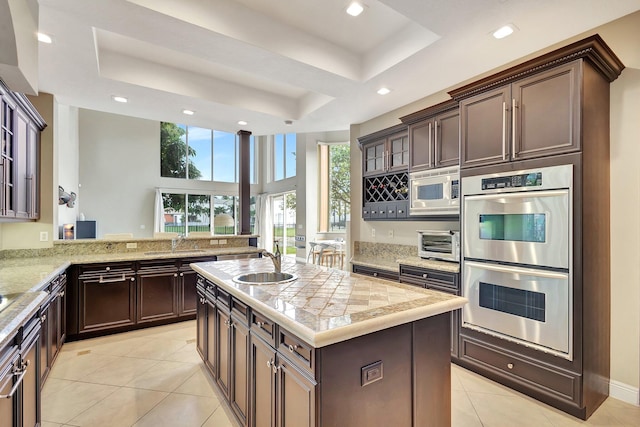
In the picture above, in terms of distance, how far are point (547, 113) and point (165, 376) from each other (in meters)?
3.65

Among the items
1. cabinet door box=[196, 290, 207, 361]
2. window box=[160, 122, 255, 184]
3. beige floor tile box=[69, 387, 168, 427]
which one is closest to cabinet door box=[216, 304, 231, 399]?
cabinet door box=[196, 290, 207, 361]

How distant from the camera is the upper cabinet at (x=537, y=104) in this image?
210cm

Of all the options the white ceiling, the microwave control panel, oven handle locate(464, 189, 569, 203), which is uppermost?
the white ceiling

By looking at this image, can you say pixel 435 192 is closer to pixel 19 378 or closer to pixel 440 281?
pixel 440 281

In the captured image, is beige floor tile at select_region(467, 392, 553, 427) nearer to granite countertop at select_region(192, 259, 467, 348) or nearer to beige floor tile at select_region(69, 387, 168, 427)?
granite countertop at select_region(192, 259, 467, 348)

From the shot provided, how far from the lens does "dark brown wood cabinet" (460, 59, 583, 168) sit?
2133 millimetres

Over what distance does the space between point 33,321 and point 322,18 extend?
115 inches

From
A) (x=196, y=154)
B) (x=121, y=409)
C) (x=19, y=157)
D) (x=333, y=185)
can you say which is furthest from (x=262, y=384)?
(x=196, y=154)

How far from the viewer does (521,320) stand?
7.77ft

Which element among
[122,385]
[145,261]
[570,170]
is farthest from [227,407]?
[570,170]

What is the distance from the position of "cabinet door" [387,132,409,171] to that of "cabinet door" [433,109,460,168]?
472mm

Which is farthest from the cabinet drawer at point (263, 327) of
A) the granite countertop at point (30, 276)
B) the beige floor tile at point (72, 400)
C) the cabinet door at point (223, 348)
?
the beige floor tile at point (72, 400)

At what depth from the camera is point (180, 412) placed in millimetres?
2207

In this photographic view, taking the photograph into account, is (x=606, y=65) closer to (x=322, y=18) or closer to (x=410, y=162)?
(x=410, y=162)
